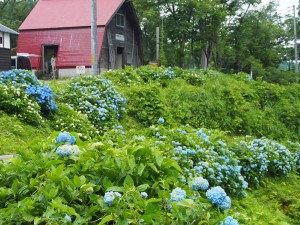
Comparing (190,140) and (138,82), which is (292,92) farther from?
(190,140)

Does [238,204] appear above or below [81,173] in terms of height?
below

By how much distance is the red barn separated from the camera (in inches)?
1024

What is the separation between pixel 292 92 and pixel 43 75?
62.7 feet

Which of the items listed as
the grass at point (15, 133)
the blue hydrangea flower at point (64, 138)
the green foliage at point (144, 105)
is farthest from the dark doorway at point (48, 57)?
the blue hydrangea flower at point (64, 138)

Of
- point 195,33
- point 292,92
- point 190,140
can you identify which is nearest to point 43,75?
point 195,33

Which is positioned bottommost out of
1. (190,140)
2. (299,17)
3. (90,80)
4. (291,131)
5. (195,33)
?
(291,131)

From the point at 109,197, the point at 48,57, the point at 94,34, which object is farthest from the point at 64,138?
the point at 48,57

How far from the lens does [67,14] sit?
28047 millimetres

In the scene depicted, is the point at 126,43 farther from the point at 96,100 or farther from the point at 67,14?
the point at 96,100

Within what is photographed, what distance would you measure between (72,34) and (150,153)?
2475 centimetres

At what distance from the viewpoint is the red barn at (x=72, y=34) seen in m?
26.0

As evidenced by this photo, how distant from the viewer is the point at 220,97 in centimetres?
1005

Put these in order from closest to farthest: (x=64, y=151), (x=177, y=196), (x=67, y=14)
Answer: (x=177, y=196), (x=64, y=151), (x=67, y=14)

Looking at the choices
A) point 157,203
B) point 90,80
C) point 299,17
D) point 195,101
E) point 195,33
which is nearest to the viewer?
point 157,203
